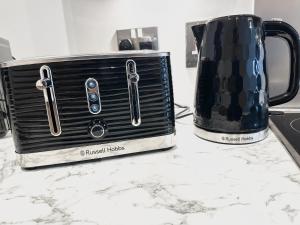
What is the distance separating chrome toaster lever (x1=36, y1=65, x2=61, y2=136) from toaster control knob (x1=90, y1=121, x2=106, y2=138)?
0.18 ft

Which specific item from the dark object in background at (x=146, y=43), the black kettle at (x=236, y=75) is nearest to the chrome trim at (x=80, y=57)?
the black kettle at (x=236, y=75)

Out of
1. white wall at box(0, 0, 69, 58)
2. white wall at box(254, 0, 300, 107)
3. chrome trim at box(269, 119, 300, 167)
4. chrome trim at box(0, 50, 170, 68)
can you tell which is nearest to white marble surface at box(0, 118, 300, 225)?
chrome trim at box(269, 119, 300, 167)

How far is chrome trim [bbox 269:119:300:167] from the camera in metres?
0.42

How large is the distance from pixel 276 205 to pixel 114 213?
0.20 m

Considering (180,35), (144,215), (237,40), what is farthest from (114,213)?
(180,35)

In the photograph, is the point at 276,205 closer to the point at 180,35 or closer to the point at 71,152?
the point at 71,152

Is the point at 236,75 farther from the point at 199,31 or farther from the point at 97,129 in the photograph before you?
the point at 97,129

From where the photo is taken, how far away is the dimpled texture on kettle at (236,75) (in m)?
0.46

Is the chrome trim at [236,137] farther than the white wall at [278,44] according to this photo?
No

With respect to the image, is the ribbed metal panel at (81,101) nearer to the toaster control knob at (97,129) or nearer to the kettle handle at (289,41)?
the toaster control knob at (97,129)

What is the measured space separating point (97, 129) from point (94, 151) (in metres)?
0.04

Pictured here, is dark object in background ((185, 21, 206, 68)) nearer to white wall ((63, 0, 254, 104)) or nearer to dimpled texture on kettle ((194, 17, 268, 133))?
white wall ((63, 0, 254, 104))

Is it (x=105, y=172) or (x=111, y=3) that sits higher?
(x=111, y=3)

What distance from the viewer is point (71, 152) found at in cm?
45
